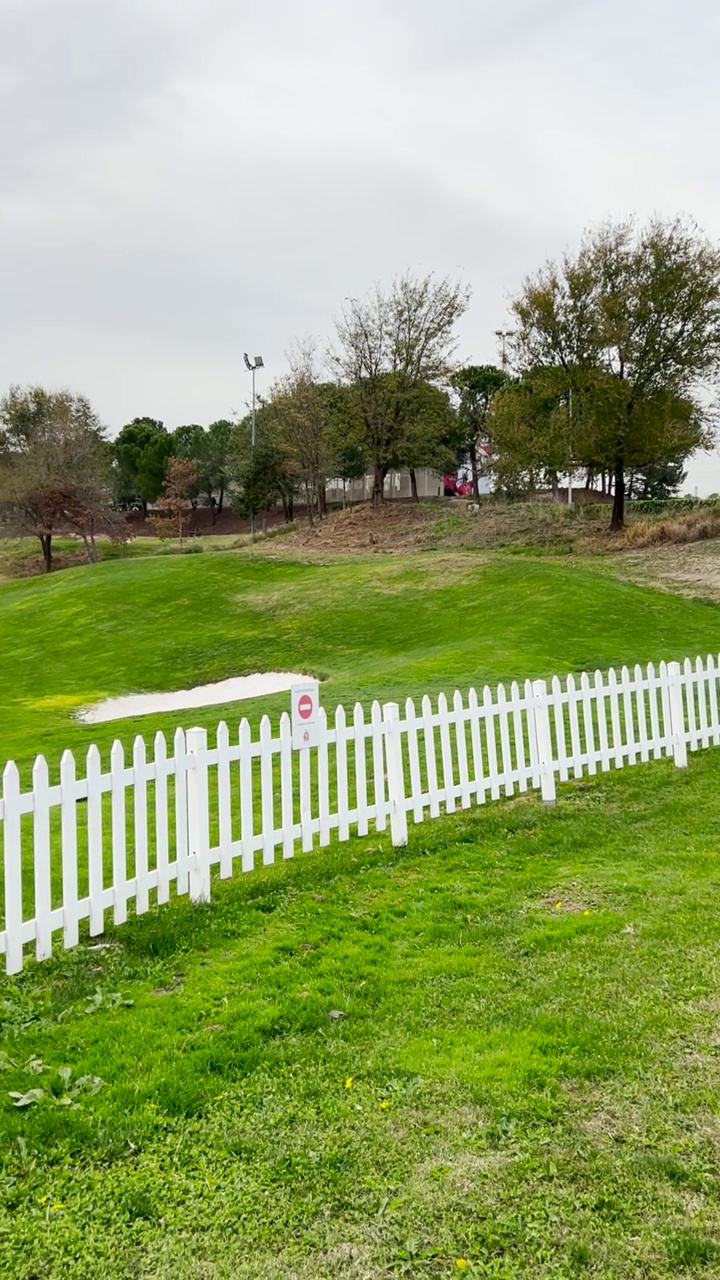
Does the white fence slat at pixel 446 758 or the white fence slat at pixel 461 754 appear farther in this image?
the white fence slat at pixel 461 754

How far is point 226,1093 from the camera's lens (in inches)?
123

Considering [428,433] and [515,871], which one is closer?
[515,871]

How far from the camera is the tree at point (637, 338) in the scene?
27300 mm

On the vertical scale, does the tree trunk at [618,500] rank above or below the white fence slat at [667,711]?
above

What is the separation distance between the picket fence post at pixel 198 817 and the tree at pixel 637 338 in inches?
1011

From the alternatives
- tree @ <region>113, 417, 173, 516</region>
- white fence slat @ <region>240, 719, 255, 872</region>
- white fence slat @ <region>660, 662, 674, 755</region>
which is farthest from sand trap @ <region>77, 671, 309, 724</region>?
tree @ <region>113, 417, 173, 516</region>

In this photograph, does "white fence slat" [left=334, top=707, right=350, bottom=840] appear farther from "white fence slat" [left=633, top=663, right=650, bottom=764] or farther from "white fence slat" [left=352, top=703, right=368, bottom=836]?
"white fence slat" [left=633, top=663, right=650, bottom=764]

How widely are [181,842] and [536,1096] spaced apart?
111 inches

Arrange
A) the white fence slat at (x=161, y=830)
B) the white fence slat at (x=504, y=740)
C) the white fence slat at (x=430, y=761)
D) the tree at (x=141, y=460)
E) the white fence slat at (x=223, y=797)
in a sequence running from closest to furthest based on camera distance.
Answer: the white fence slat at (x=161, y=830), the white fence slat at (x=223, y=797), the white fence slat at (x=430, y=761), the white fence slat at (x=504, y=740), the tree at (x=141, y=460)

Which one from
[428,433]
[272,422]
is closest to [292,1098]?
[428,433]

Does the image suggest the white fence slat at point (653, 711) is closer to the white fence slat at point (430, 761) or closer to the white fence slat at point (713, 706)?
the white fence slat at point (713, 706)

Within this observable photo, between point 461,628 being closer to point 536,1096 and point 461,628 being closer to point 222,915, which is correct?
point 222,915

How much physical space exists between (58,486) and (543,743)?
3690cm

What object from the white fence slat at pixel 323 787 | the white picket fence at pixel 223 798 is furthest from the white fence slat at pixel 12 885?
the white fence slat at pixel 323 787
